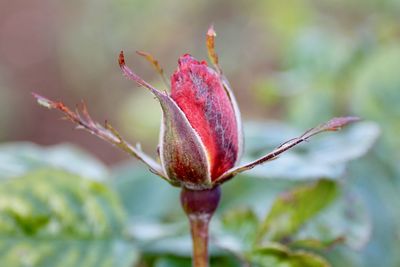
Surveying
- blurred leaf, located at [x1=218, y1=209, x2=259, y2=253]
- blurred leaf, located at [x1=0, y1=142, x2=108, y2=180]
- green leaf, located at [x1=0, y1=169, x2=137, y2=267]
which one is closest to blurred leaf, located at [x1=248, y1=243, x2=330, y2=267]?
blurred leaf, located at [x1=218, y1=209, x2=259, y2=253]

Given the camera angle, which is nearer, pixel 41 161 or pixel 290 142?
pixel 290 142

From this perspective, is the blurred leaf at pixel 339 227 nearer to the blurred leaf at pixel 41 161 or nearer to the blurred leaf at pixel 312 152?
the blurred leaf at pixel 312 152

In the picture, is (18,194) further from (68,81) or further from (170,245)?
(68,81)

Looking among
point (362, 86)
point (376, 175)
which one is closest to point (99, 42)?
point (362, 86)

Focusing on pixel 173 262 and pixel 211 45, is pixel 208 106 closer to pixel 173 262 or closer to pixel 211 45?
pixel 211 45

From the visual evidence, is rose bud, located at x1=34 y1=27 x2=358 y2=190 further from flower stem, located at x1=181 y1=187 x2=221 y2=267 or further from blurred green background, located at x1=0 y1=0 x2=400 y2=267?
blurred green background, located at x1=0 y1=0 x2=400 y2=267

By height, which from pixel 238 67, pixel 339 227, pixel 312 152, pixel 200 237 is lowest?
pixel 200 237

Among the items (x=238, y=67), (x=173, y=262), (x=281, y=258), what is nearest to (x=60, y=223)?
(x=173, y=262)
